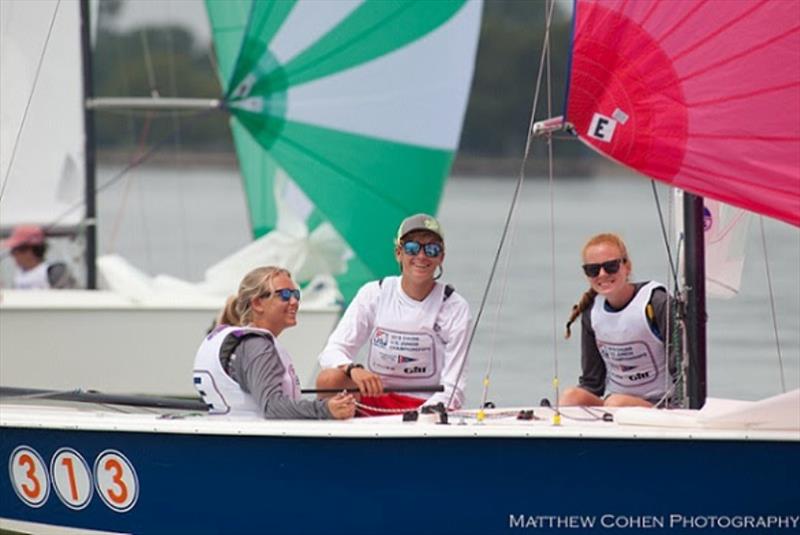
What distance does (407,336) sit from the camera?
647 centimetres

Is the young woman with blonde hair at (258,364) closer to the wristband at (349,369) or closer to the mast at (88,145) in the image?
the wristband at (349,369)

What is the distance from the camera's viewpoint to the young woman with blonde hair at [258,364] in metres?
5.89

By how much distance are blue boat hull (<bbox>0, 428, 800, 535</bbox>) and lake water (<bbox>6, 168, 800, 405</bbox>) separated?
1.44ft

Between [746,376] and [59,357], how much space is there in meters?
3.16

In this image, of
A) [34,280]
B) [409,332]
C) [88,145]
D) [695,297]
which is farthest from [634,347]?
[88,145]

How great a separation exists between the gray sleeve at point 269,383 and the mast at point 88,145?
17.7 feet

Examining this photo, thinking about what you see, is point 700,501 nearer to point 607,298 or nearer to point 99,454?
point 607,298

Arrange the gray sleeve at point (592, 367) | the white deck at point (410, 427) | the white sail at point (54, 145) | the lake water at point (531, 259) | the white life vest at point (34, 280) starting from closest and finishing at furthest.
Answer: the white deck at point (410, 427), the gray sleeve at point (592, 367), the lake water at point (531, 259), the white life vest at point (34, 280), the white sail at point (54, 145)

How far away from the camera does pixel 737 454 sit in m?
5.59

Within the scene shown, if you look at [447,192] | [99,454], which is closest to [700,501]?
[99,454]

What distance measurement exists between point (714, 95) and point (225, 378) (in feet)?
4.98

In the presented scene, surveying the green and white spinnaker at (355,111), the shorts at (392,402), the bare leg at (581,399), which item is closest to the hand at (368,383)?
the shorts at (392,402)

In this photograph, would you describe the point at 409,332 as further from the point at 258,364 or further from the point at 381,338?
the point at 258,364

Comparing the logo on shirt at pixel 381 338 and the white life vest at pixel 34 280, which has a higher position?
the white life vest at pixel 34 280
